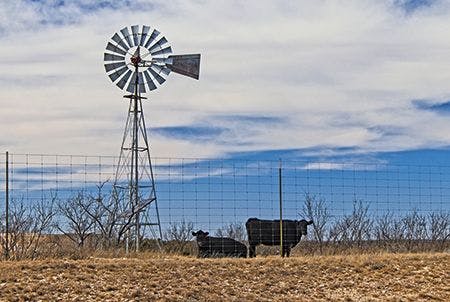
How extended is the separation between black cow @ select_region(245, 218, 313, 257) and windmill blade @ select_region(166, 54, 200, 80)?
6.00 m

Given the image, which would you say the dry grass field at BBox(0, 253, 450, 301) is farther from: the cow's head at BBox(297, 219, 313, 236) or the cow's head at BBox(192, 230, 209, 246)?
the cow's head at BBox(297, 219, 313, 236)

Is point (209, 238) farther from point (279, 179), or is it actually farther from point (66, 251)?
point (66, 251)

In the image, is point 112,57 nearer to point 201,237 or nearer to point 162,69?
point 162,69

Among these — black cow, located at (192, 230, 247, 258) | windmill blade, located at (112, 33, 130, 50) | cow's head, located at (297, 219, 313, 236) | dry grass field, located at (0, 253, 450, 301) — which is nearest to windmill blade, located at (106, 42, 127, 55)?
windmill blade, located at (112, 33, 130, 50)

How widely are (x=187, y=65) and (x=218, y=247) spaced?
6.93 m

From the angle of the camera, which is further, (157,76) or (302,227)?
(157,76)

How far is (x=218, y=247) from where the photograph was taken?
910 inches

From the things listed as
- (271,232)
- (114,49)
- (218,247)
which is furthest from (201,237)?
(114,49)

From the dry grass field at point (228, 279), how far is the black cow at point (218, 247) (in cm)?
369

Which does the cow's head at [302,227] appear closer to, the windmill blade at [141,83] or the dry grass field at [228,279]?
the dry grass field at [228,279]

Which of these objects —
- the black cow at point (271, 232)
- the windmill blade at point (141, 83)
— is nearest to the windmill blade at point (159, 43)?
the windmill blade at point (141, 83)

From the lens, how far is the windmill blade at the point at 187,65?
27094mm

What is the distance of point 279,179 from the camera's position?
21.9 metres

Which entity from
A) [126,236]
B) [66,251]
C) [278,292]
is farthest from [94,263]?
[126,236]
